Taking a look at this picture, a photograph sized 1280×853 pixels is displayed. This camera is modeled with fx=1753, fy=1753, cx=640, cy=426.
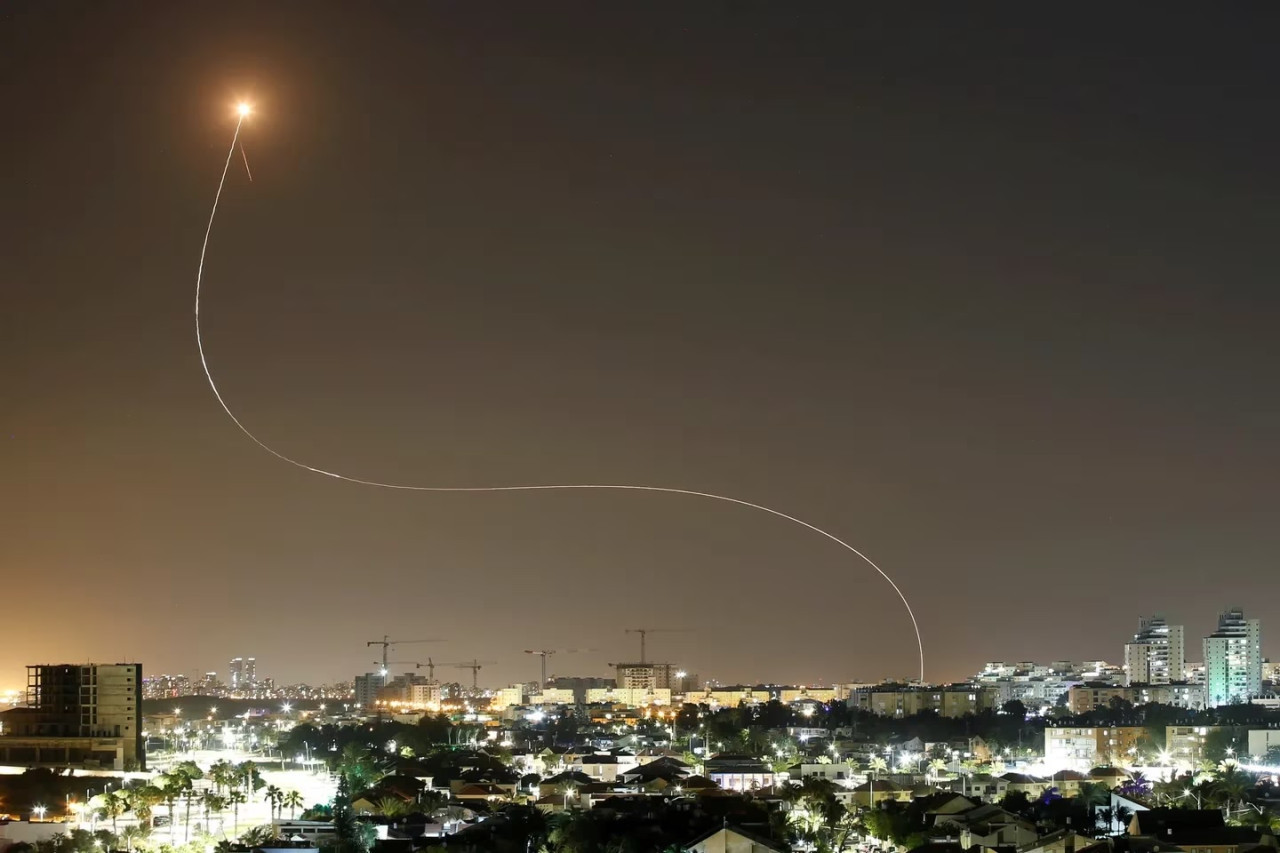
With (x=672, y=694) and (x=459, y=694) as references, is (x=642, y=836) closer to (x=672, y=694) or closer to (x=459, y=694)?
(x=672, y=694)

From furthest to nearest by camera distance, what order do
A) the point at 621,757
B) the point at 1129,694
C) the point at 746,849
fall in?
the point at 1129,694 < the point at 621,757 < the point at 746,849

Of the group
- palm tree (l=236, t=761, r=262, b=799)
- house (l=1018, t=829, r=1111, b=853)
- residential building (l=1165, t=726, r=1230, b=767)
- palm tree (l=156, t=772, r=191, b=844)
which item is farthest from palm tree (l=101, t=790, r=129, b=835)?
residential building (l=1165, t=726, r=1230, b=767)

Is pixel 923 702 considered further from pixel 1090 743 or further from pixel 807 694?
pixel 807 694

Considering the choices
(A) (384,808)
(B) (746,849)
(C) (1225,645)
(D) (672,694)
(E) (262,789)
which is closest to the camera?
(B) (746,849)

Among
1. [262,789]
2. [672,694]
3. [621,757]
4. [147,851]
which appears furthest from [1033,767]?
[672,694]

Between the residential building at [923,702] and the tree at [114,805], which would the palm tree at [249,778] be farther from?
the residential building at [923,702]

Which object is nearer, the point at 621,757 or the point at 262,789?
the point at 262,789

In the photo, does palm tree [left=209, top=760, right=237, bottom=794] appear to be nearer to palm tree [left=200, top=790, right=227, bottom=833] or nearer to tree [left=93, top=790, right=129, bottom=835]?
palm tree [left=200, top=790, right=227, bottom=833]
